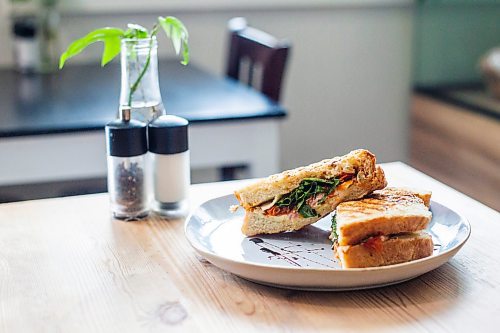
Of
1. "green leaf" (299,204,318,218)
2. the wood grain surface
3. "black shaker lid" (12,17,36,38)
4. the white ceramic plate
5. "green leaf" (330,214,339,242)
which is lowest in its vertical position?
the wood grain surface

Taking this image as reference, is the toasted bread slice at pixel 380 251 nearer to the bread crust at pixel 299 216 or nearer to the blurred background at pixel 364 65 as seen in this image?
the bread crust at pixel 299 216

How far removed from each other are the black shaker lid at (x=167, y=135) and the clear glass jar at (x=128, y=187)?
3cm

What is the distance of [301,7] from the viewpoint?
320cm

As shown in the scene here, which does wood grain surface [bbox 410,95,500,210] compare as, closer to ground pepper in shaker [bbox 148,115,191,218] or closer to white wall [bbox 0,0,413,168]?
white wall [bbox 0,0,413,168]

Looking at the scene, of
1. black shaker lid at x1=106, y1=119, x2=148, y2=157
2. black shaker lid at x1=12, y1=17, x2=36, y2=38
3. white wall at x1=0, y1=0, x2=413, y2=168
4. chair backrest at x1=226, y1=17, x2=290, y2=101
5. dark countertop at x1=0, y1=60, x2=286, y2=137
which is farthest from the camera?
white wall at x1=0, y1=0, x2=413, y2=168

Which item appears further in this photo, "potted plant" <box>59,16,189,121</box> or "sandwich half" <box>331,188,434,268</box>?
"potted plant" <box>59,16,189,121</box>

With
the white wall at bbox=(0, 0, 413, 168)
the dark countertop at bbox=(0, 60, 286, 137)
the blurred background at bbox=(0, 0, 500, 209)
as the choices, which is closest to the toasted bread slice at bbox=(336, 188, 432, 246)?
the dark countertop at bbox=(0, 60, 286, 137)

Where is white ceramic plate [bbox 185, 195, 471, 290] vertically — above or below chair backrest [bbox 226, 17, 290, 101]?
below

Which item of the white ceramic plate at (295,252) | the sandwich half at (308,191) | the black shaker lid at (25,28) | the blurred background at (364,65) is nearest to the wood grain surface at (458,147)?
the blurred background at (364,65)

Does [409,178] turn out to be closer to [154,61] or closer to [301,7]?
[154,61]

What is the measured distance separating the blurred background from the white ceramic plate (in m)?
1.52

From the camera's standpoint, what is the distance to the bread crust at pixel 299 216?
3.83 feet

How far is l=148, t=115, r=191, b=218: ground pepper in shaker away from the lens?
1312mm

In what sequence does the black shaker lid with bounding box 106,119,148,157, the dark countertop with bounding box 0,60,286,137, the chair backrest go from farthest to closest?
the chair backrest < the dark countertop with bounding box 0,60,286,137 < the black shaker lid with bounding box 106,119,148,157
